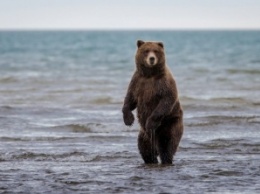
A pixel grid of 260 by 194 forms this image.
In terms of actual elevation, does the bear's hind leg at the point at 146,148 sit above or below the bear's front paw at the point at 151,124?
below

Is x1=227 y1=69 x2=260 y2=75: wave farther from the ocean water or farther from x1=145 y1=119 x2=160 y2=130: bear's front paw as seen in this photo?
x1=145 y1=119 x2=160 y2=130: bear's front paw

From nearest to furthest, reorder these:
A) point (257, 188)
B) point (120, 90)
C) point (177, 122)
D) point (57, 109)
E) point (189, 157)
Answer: point (257, 188) < point (177, 122) < point (189, 157) < point (57, 109) < point (120, 90)

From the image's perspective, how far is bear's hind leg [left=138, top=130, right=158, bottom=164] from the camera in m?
9.88

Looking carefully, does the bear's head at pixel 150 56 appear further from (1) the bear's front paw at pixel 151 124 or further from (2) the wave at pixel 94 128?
(2) the wave at pixel 94 128

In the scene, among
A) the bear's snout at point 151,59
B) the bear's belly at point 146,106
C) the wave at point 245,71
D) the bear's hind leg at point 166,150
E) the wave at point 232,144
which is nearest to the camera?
the bear's snout at point 151,59

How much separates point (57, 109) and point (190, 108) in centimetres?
289

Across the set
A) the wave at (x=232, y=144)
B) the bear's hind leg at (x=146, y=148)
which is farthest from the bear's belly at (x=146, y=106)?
the wave at (x=232, y=144)

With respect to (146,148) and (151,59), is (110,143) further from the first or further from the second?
(151,59)

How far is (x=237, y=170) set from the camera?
9266 mm

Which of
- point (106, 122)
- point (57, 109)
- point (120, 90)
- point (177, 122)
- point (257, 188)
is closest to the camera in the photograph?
point (257, 188)

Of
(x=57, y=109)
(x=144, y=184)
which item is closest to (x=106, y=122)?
(x=57, y=109)

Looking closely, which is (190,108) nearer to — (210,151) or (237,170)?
(210,151)

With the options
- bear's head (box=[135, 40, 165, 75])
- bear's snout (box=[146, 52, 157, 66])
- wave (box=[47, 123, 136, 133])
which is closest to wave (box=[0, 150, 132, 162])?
bear's head (box=[135, 40, 165, 75])

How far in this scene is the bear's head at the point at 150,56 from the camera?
9328mm
